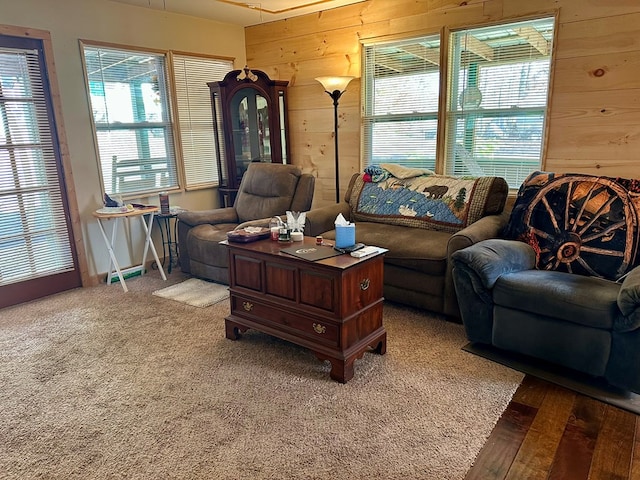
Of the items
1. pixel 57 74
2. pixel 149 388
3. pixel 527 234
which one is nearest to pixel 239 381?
pixel 149 388

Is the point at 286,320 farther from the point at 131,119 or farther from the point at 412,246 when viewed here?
the point at 131,119

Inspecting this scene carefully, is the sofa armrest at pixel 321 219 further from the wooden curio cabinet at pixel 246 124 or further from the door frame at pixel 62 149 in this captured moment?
the door frame at pixel 62 149

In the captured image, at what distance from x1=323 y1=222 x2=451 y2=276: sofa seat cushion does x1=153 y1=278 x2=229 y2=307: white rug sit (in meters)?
0.99

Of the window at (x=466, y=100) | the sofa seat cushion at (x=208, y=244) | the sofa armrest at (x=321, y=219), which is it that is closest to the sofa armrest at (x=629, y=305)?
the window at (x=466, y=100)

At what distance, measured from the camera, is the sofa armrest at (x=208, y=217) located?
391 cm

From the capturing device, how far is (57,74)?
3.50 meters

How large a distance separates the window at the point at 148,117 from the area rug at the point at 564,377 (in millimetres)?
3187

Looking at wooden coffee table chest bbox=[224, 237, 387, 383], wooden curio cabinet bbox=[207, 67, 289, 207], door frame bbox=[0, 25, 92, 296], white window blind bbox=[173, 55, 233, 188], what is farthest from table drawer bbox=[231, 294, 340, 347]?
white window blind bbox=[173, 55, 233, 188]

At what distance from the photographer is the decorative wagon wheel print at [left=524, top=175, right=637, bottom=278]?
8.15ft

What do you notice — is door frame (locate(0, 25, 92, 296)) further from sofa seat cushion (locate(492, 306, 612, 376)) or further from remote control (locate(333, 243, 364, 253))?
sofa seat cushion (locate(492, 306, 612, 376))

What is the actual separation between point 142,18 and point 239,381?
3366mm

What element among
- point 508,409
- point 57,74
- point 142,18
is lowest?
point 508,409

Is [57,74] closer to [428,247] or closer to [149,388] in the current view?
[149,388]

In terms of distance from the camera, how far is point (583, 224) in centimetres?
262
